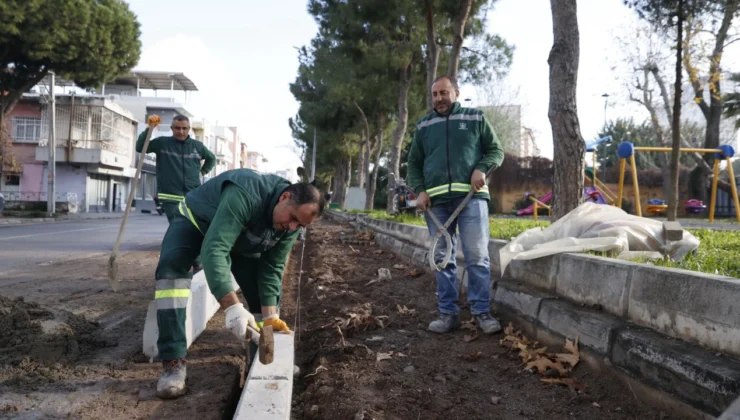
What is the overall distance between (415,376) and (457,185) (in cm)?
150

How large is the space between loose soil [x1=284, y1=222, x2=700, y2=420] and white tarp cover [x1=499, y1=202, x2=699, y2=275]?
689 millimetres

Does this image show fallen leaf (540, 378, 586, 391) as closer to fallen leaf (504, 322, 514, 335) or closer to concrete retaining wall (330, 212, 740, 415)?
concrete retaining wall (330, 212, 740, 415)

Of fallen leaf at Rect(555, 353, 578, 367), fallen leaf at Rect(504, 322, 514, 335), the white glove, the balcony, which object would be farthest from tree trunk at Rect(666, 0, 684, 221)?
the balcony

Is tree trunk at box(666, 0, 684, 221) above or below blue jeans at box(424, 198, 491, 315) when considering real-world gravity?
above

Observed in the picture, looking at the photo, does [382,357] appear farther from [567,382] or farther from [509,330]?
[567,382]

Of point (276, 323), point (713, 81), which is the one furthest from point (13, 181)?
point (276, 323)

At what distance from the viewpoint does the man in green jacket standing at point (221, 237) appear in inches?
105

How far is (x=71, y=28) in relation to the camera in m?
20.2

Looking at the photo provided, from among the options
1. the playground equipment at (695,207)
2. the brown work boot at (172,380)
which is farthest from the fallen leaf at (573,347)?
the playground equipment at (695,207)

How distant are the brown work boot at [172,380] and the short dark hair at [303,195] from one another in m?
1.06

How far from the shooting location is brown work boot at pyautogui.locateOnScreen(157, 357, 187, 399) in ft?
9.20

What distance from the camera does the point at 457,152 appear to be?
13.7 ft

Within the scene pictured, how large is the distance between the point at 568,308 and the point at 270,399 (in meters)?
1.82

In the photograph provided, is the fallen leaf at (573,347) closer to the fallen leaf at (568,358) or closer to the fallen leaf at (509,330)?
the fallen leaf at (568,358)
